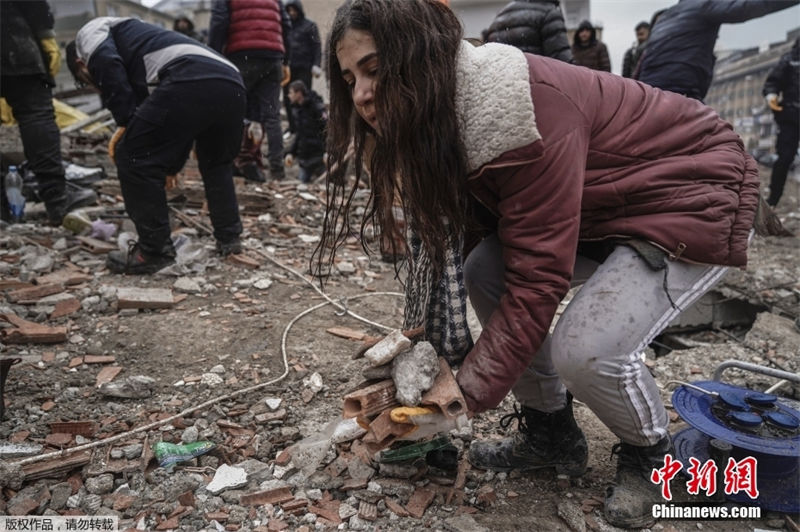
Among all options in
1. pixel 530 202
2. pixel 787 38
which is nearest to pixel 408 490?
pixel 530 202

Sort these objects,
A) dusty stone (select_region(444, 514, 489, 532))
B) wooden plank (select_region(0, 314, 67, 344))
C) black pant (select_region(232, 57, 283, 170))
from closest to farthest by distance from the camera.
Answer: dusty stone (select_region(444, 514, 489, 532)) < wooden plank (select_region(0, 314, 67, 344)) < black pant (select_region(232, 57, 283, 170))

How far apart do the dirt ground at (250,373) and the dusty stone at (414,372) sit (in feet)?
1.88

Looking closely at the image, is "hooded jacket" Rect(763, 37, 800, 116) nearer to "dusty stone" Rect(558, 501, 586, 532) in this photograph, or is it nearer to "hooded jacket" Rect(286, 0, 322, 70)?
"hooded jacket" Rect(286, 0, 322, 70)

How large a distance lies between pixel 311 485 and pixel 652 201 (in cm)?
157

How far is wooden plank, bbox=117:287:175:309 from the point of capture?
364cm

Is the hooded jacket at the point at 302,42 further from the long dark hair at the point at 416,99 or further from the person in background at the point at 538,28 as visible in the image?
the long dark hair at the point at 416,99

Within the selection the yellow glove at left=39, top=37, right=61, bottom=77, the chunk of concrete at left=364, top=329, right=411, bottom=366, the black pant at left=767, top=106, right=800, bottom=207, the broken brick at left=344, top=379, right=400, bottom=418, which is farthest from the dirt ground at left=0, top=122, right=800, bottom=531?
the black pant at left=767, top=106, right=800, bottom=207

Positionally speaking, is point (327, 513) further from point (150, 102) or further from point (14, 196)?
point (14, 196)

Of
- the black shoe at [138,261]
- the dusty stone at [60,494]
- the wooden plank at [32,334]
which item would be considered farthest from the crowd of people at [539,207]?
the black shoe at [138,261]

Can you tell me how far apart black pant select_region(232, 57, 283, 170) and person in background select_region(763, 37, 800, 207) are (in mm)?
5818

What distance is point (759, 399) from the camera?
212 centimetres

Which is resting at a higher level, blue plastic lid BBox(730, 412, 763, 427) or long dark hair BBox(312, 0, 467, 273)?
long dark hair BBox(312, 0, 467, 273)

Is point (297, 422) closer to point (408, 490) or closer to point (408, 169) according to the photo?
point (408, 490)

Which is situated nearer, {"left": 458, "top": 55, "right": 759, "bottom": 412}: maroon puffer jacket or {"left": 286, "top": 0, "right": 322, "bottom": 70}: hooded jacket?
{"left": 458, "top": 55, "right": 759, "bottom": 412}: maroon puffer jacket
